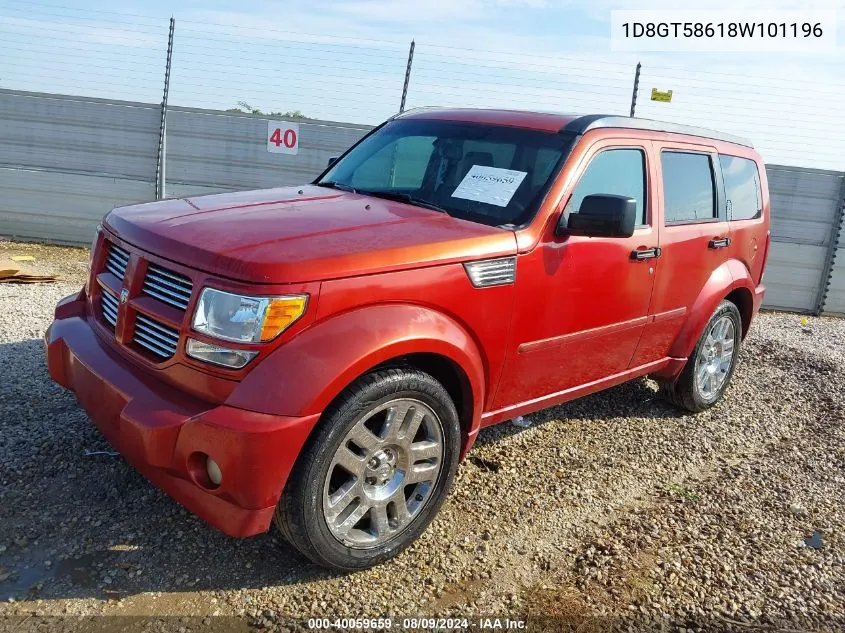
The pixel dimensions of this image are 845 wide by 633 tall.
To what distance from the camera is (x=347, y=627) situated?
Result: 2.68 m

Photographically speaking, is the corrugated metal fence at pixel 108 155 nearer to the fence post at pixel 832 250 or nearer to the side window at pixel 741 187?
the side window at pixel 741 187

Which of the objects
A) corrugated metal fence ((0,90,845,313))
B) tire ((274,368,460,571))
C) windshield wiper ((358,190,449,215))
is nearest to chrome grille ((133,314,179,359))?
tire ((274,368,460,571))

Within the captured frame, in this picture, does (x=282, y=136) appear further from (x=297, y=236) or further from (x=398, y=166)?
(x=297, y=236)

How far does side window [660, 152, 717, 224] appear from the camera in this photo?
434cm

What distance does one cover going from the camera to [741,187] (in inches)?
204

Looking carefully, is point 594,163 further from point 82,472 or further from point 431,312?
point 82,472

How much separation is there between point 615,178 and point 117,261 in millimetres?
2623

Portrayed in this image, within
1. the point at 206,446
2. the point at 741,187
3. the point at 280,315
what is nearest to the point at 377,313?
the point at 280,315

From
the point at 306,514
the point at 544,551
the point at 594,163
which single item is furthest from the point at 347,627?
the point at 594,163

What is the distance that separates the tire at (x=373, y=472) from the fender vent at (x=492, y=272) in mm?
490

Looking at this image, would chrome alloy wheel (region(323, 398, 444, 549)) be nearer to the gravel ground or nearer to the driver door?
the gravel ground

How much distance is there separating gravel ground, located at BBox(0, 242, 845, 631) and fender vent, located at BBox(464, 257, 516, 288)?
3.92 ft

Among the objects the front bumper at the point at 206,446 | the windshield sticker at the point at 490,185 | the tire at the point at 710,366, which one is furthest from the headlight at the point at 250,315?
the tire at the point at 710,366

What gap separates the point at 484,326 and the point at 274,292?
105cm
